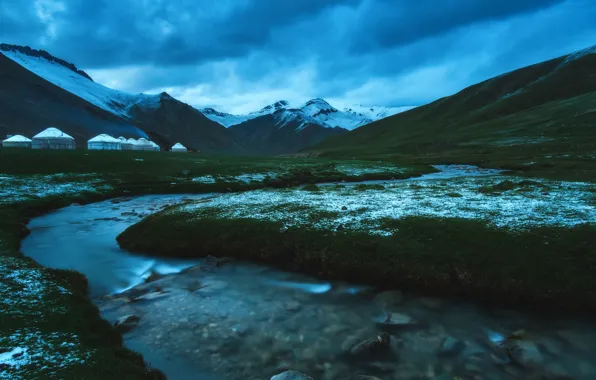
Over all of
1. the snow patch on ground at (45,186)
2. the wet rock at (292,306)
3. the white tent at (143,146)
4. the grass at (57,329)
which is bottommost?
the wet rock at (292,306)

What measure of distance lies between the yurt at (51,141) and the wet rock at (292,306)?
14321 cm

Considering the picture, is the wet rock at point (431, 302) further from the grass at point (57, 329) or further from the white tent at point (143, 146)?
the white tent at point (143, 146)

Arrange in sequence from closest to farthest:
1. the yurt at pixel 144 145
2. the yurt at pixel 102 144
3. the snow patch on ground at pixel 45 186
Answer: the snow patch on ground at pixel 45 186
the yurt at pixel 102 144
the yurt at pixel 144 145

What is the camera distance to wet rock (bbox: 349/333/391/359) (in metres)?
10.0

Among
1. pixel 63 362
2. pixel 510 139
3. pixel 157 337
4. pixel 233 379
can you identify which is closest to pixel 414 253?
pixel 233 379

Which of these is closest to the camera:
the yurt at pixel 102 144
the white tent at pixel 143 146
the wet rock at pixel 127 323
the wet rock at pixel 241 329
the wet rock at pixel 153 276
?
the wet rock at pixel 241 329

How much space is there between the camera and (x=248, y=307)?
13.1m

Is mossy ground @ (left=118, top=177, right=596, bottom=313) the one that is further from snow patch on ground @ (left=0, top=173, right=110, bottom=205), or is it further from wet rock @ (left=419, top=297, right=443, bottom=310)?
snow patch on ground @ (left=0, top=173, right=110, bottom=205)

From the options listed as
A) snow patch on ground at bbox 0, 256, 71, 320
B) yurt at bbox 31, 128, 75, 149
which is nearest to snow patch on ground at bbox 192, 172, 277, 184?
snow patch on ground at bbox 0, 256, 71, 320

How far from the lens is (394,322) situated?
1172cm

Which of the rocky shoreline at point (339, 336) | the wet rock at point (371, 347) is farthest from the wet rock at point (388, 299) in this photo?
the wet rock at point (371, 347)

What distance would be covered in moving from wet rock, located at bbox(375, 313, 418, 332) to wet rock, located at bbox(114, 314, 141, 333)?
27.4 feet

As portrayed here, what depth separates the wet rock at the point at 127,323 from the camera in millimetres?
11391

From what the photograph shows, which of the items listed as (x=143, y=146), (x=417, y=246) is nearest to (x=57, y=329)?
(x=417, y=246)
